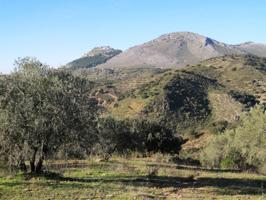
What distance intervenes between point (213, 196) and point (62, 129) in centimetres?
1037

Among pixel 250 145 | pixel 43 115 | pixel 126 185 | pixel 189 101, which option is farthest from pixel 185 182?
pixel 189 101

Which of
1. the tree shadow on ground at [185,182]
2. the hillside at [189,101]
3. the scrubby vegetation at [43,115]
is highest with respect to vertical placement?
the hillside at [189,101]

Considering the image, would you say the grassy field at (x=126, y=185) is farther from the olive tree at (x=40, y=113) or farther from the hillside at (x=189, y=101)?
the hillside at (x=189, y=101)

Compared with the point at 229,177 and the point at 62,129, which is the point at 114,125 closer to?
the point at 229,177

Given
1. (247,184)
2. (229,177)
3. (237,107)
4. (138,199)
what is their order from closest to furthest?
(138,199), (247,184), (229,177), (237,107)

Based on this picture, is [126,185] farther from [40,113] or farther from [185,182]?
[40,113]

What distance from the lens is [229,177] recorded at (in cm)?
3694

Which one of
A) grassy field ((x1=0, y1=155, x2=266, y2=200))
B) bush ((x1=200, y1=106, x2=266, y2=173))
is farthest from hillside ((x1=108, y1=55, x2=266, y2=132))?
grassy field ((x1=0, y1=155, x2=266, y2=200))

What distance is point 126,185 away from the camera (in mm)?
28656

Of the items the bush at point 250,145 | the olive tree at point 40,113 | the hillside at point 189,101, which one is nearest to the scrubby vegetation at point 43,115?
the olive tree at point 40,113

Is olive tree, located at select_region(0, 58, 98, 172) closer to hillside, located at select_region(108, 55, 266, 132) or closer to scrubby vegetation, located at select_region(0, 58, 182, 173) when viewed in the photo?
scrubby vegetation, located at select_region(0, 58, 182, 173)

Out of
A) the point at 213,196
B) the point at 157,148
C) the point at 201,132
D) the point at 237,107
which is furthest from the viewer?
the point at 237,107

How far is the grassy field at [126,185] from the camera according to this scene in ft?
82.5

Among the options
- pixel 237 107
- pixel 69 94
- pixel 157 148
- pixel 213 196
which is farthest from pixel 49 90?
pixel 237 107
